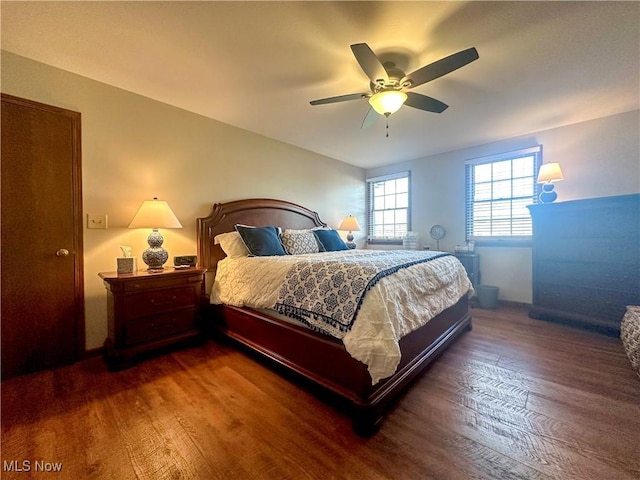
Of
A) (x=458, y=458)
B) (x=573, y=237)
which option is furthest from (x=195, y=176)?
(x=573, y=237)

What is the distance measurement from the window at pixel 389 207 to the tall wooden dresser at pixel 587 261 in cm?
204

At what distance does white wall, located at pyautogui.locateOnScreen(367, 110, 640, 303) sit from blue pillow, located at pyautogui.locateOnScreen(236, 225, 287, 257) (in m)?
2.95

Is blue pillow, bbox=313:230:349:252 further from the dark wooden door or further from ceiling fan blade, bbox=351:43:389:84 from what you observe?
the dark wooden door

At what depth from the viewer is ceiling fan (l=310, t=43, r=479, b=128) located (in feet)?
5.53

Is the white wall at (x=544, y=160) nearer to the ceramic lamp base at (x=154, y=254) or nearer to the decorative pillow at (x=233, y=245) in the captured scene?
the decorative pillow at (x=233, y=245)

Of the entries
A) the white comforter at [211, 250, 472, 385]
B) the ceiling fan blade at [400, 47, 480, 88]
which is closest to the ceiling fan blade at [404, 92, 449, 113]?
the ceiling fan blade at [400, 47, 480, 88]

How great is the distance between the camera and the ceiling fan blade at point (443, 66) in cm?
162

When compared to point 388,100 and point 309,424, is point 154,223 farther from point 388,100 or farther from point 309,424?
point 388,100

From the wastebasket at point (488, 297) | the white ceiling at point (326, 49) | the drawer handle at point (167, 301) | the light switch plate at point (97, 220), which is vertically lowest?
the wastebasket at point (488, 297)

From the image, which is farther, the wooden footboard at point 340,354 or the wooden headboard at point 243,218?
the wooden headboard at point 243,218

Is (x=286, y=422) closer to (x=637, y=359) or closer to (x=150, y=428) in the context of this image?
(x=150, y=428)

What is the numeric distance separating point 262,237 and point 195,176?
106 cm

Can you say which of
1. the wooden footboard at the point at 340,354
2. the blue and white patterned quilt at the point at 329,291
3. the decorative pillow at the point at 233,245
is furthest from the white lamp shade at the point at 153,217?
the blue and white patterned quilt at the point at 329,291

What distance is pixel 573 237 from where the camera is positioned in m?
3.02
